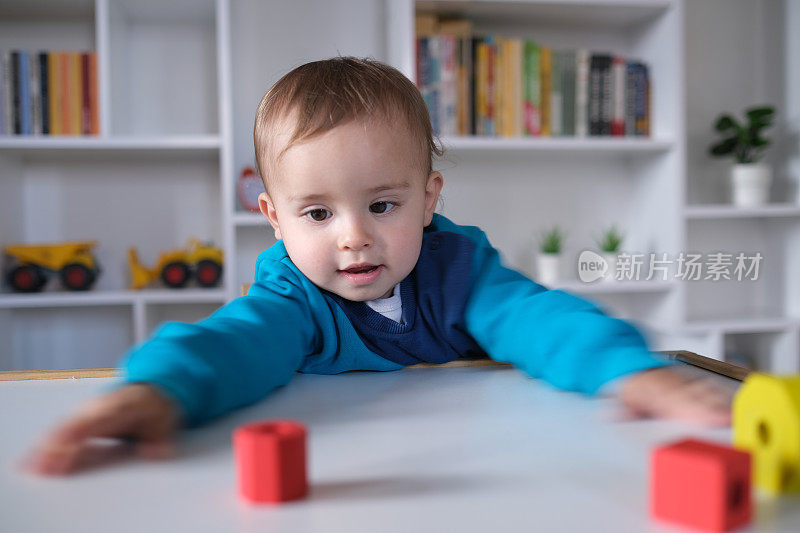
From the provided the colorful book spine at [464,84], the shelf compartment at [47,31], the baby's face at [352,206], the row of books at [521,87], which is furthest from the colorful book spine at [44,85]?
the baby's face at [352,206]

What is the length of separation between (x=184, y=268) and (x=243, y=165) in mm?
382

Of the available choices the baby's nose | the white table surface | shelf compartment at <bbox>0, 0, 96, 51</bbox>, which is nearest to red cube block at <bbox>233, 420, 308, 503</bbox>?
the white table surface

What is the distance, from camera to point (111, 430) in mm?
436

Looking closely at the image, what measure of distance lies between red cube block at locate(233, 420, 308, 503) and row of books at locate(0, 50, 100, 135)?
176 cm

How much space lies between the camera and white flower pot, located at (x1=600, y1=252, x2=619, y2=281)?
218 centimetres

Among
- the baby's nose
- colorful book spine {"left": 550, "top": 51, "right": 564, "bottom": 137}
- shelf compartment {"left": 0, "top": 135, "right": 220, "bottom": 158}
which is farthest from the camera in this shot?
colorful book spine {"left": 550, "top": 51, "right": 564, "bottom": 137}

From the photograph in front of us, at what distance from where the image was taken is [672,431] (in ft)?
1.55

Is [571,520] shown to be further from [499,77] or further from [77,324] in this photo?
[77,324]

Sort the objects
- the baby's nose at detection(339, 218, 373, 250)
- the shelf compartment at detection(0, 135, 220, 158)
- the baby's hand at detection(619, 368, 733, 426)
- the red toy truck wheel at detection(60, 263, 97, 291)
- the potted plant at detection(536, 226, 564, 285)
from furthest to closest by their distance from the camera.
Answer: the potted plant at detection(536, 226, 564, 285)
the red toy truck wheel at detection(60, 263, 97, 291)
the shelf compartment at detection(0, 135, 220, 158)
the baby's nose at detection(339, 218, 373, 250)
the baby's hand at detection(619, 368, 733, 426)

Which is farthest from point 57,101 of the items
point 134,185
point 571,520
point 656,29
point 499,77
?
point 571,520

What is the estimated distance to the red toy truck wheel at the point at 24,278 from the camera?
6.23ft

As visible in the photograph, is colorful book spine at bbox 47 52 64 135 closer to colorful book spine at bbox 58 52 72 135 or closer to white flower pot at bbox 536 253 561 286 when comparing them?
colorful book spine at bbox 58 52 72 135

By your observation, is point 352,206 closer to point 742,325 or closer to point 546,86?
point 546,86

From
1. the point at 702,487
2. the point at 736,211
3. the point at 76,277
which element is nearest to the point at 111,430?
the point at 702,487
